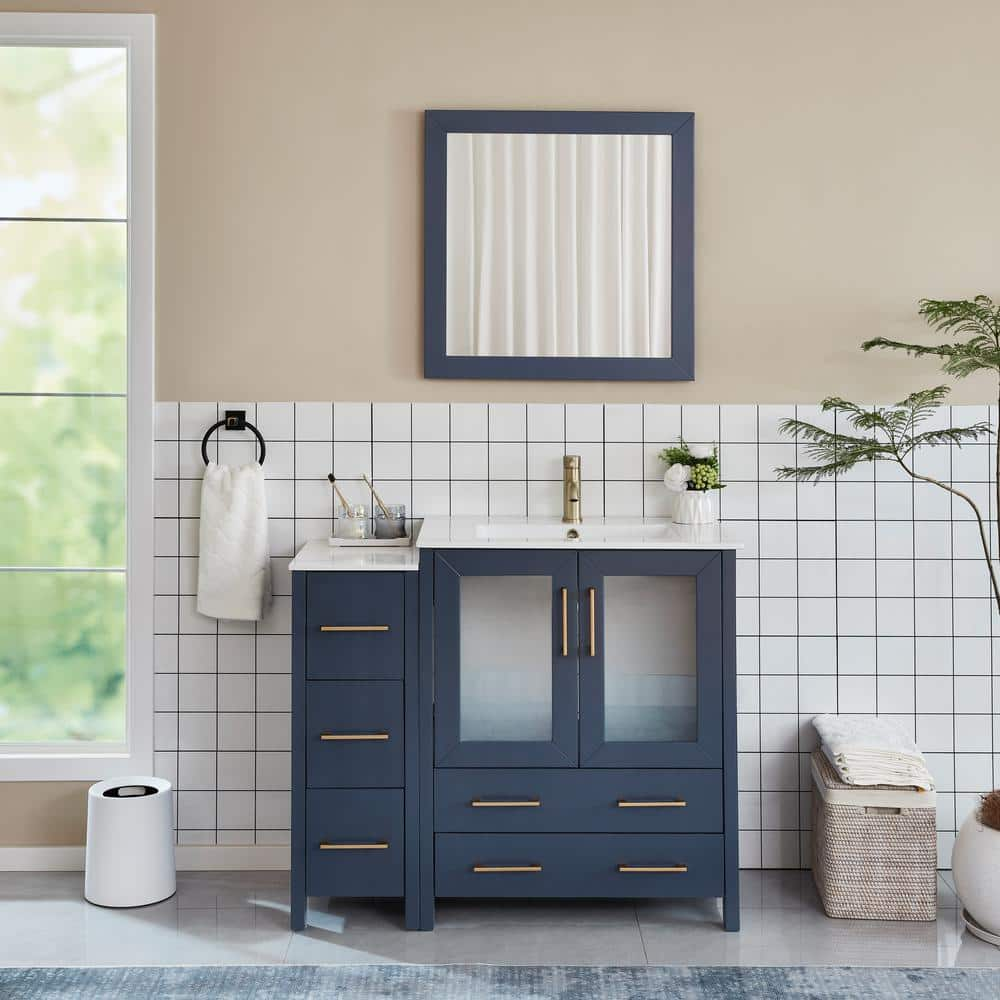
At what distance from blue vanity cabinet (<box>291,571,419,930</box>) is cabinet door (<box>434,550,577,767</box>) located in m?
0.08

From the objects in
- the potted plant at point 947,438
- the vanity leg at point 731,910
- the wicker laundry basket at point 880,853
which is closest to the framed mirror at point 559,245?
the potted plant at point 947,438

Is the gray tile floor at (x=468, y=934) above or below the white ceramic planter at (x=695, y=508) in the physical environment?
below

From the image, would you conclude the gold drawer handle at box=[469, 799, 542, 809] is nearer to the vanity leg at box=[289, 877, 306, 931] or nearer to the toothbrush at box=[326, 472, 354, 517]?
the vanity leg at box=[289, 877, 306, 931]

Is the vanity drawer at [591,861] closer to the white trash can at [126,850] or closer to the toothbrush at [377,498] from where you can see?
the white trash can at [126,850]

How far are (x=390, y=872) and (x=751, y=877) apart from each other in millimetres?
1048

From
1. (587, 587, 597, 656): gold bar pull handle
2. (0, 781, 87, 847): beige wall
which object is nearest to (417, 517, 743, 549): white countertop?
(587, 587, 597, 656): gold bar pull handle

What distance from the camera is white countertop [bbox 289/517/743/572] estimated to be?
2.46 meters

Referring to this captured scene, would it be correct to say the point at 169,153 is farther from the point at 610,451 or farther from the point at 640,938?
the point at 640,938

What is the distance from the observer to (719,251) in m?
2.90

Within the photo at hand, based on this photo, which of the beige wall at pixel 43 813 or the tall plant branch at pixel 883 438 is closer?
the tall plant branch at pixel 883 438

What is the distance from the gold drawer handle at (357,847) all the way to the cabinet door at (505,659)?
243 mm

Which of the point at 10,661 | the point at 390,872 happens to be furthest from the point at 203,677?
the point at 390,872

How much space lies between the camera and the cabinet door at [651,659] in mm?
2482

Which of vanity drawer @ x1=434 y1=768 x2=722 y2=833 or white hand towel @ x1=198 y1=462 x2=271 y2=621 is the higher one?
white hand towel @ x1=198 y1=462 x2=271 y2=621
